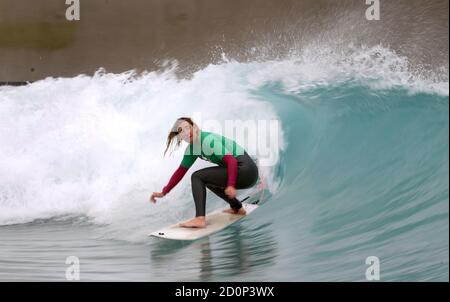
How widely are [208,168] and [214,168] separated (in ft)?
0.13

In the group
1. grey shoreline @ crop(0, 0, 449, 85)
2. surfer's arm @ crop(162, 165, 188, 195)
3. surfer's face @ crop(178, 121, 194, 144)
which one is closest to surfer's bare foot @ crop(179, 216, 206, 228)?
surfer's arm @ crop(162, 165, 188, 195)

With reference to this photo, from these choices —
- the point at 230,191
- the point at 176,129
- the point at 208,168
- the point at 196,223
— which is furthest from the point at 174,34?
the point at 196,223

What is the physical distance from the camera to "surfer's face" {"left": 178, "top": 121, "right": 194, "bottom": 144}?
3885 millimetres

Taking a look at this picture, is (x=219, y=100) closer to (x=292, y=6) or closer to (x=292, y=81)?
(x=292, y=81)

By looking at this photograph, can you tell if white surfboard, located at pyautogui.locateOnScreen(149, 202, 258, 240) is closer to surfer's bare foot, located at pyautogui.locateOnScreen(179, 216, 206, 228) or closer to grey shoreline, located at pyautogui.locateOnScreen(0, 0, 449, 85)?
surfer's bare foot, located at pyautogui.locateOnScreen(179, 216, 206, 228)

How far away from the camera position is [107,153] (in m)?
4.14

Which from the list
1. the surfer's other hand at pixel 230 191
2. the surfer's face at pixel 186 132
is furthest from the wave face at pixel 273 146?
the surfer's other hand at pixel 230 191

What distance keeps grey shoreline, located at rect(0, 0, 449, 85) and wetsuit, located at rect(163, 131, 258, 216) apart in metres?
0.63

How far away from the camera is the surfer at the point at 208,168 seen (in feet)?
12.6

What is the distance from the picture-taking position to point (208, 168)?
12.7 ft

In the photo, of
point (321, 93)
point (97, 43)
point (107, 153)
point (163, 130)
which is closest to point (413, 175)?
point (321, 93)

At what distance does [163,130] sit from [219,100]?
44cm

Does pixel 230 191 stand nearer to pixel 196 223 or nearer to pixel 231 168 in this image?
pixel 231 168
